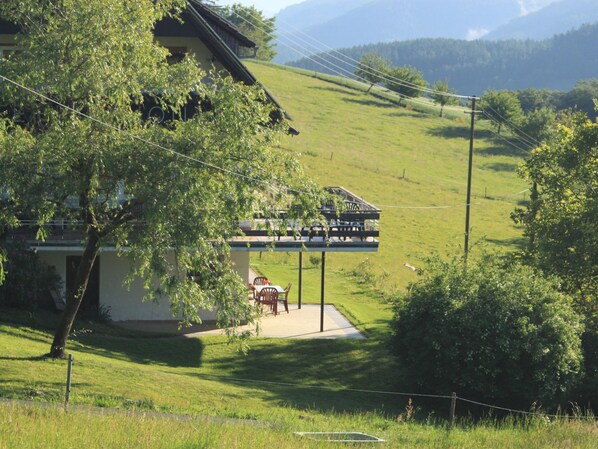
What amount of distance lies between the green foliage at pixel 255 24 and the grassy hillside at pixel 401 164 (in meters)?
21.9

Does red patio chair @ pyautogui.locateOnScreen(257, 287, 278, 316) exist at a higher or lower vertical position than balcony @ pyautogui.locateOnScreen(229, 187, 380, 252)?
lower

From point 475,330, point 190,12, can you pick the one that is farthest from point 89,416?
point 190,12

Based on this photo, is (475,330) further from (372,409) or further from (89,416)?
(89,416)

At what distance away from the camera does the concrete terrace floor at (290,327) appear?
29.9 m

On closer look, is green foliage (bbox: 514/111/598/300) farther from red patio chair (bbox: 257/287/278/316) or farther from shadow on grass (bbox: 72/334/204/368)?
shadow on grass (bbox: 72/334/204/368)

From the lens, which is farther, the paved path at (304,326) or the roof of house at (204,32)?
the roof of house at (204,32)

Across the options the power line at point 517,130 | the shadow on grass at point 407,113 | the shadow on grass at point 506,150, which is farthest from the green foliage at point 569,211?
the shadow on grass at point 407,113

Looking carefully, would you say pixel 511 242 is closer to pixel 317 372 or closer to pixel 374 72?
pixel 317 372

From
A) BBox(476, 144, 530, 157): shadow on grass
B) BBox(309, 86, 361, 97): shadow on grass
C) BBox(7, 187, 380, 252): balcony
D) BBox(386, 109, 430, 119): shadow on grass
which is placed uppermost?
BBox(309, 86, 361, 97): shadow on grass

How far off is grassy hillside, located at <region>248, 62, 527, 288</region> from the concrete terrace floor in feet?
21.6

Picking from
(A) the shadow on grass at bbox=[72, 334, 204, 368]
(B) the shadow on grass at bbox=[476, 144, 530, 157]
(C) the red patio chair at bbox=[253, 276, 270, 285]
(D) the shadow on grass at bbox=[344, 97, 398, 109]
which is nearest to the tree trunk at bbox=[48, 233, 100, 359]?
(A) the shadow on grass at bbox=[72, 334, 204, 368]

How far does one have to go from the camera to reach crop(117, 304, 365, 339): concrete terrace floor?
2992 centimetres

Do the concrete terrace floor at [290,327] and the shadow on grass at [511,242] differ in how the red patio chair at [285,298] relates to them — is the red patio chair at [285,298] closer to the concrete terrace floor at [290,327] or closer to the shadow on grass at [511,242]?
the concrete terrace floor at [290,327]

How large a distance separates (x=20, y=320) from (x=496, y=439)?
51.9ft
